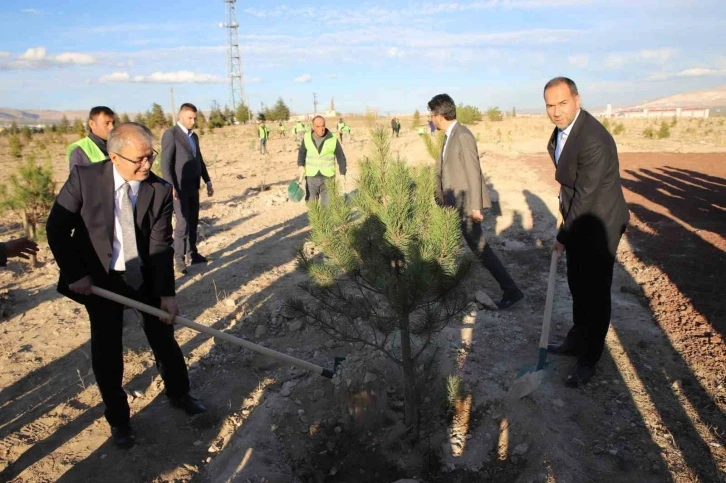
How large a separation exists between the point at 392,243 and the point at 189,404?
5.91 feet

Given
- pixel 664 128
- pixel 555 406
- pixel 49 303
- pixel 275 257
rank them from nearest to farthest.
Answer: pixel 555 406
pixel 49 303
pixel 275 257
pixel 664 128

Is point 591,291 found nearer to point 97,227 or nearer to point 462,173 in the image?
point 462,173

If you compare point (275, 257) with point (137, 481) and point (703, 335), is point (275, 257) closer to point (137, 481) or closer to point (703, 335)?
point (137, 481)

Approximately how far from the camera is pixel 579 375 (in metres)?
2.82

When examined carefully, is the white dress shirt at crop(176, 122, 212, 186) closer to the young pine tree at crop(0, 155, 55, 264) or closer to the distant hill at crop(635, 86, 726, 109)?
the young pine tree at crop(0, 155, 55, 264)

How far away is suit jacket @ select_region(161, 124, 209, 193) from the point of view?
5012 mm

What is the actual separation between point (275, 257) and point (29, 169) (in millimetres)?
3895

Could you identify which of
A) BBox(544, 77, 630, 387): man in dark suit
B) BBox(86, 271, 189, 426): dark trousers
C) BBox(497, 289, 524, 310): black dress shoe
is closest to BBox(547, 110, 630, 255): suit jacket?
BBox(544, 77, 630, 387): man in dark suit

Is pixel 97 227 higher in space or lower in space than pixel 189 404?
higher

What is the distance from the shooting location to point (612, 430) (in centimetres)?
246

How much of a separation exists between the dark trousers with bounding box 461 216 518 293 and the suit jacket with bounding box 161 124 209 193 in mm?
3150

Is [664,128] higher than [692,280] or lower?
higher

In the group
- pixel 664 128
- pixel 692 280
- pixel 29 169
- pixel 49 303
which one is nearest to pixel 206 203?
pixel 29 169

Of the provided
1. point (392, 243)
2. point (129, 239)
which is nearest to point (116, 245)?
point (129, 239)
